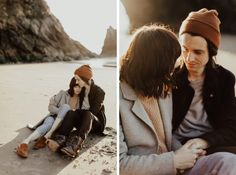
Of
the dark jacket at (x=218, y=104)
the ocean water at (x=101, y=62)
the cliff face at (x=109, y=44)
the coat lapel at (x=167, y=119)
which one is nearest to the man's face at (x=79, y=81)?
the ocean water at (x=101, y=62)

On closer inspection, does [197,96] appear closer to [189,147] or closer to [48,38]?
[189,147]

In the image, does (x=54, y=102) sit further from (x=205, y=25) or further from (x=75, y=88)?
(x=205, y=25)

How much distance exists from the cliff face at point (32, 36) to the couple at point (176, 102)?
1.50ft

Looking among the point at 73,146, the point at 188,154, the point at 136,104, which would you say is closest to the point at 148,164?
the point at 188,154

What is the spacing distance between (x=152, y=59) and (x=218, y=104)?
0.51 meters

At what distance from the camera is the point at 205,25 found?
2482mm

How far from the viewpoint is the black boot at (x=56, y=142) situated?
2581 millimetres

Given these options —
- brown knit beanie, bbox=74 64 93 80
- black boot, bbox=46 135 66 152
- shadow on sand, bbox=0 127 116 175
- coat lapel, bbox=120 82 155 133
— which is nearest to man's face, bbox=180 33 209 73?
coat lapel, bbox=120 82 155 133

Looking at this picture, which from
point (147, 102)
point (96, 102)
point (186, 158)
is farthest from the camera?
point (96, 102)

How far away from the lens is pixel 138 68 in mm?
2553

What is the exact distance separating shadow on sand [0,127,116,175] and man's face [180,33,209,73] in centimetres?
81

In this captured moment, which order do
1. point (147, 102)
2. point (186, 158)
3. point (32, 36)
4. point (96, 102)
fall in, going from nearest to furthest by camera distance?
point (186, 158)
point (147, 102)
point (96, 102)
point (32, 36)

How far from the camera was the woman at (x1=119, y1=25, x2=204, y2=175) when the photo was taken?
99.7 inches

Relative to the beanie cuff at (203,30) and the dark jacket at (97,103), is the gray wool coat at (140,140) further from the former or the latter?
the beanie cuff at (203,30)
